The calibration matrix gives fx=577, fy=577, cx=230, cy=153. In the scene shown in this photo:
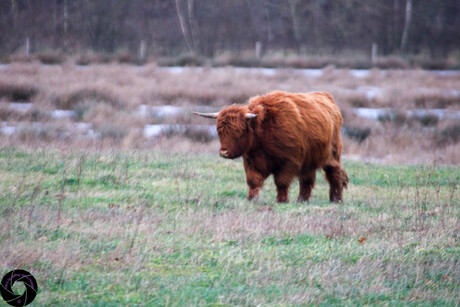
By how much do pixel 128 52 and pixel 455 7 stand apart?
1973 centimetres

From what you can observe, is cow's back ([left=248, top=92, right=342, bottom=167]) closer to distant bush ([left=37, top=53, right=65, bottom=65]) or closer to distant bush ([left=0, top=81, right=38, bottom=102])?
distant bush ([left=0, top=81, right=38, bottom=102])

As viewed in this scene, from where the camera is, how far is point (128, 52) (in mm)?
30859

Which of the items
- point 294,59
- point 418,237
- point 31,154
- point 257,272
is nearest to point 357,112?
point 294,59

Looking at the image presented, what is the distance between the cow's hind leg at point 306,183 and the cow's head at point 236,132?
3.84ft

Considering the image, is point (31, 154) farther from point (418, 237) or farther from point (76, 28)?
point (76, 28)

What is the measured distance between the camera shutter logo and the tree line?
27.3 meters

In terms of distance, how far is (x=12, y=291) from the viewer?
420cm

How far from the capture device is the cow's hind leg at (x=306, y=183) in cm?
951

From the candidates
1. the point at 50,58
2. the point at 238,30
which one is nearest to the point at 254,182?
the point at 50,58

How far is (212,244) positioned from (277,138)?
3400 millimetres

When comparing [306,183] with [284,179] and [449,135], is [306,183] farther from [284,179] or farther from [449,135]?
[449,135]

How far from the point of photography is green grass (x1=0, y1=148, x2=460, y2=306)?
15.3 ft

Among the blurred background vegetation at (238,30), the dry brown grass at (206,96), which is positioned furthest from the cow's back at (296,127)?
the blurred background vegetation at (238,30)

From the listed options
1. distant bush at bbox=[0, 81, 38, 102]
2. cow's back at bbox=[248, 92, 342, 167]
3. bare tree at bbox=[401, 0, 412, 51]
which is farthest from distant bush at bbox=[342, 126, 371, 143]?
bare tree at bbox=[401, 0, 412, 51]
